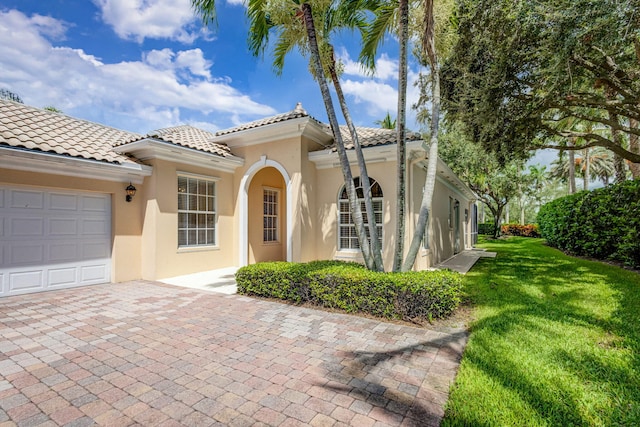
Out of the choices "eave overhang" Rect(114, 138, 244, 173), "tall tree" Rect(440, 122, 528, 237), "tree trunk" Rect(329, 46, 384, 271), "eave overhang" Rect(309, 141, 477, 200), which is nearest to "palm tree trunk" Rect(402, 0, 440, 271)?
"tree trunk" Rect(329, 46, 384, 271)

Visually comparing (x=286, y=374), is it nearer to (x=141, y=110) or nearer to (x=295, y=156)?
(x=295, y=156)

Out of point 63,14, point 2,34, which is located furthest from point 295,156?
point 2,34

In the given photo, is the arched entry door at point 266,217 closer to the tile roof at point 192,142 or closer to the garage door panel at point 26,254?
the tile roof at point 192,142

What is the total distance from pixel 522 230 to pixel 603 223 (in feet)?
90.1

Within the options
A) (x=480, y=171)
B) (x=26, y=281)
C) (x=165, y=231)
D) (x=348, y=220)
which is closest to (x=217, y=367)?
(x=165, y=231)

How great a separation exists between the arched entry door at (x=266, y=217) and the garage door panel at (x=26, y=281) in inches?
234

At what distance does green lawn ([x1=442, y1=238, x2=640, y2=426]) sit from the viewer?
9.43ft

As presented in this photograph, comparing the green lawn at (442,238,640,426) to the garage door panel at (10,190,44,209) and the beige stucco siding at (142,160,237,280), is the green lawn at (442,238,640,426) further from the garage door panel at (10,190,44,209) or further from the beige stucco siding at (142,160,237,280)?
the garage door panel at (10,190,44,209)

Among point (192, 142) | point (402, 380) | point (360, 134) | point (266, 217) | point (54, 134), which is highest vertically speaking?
point (360, 134)

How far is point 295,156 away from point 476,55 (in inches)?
243

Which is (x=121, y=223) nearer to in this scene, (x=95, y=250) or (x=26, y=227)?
(x=95, y=250)

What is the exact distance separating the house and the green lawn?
3968 millimetres

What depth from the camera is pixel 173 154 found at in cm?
938

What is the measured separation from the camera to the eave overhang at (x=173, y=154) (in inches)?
341
